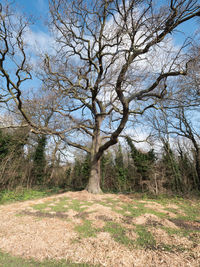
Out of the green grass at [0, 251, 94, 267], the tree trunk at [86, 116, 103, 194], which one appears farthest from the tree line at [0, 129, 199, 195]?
the green grass at [0, 251, 94, 267]

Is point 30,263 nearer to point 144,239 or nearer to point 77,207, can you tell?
point 144,239

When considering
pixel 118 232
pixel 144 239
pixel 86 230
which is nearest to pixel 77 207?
pixel 86 230

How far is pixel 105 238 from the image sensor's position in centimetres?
281

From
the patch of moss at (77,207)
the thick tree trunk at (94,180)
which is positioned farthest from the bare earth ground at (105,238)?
the thick tree trunk at (94,180)

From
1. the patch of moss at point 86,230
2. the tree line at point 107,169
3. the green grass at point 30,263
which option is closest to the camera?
the green grass at point 30,263

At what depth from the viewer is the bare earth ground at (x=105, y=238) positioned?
86.7 inches

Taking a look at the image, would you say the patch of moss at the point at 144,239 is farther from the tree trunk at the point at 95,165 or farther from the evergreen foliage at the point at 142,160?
the evergreen foliage at the point at 142,160

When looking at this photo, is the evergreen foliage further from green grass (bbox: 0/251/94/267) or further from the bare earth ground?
green grass (bbox: 0/251/94/267)

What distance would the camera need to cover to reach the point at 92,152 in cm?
895

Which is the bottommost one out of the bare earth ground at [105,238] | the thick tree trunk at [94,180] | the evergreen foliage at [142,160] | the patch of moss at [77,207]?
the bare earth ground at [105,238]

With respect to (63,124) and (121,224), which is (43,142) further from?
(121,224)

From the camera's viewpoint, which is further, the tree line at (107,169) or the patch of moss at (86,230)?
the tree line at (107,169)

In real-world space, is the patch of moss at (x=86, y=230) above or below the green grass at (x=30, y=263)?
above

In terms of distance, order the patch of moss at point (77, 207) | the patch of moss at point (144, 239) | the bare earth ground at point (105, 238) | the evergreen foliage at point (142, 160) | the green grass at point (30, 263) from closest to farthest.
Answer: the green grass at point (30, 263), the bare earth ground at point (105, 238), the patch of moss at point (144, 239), the patch of moss at point (77, 207), the evergreen foliage at point (142, 160)
